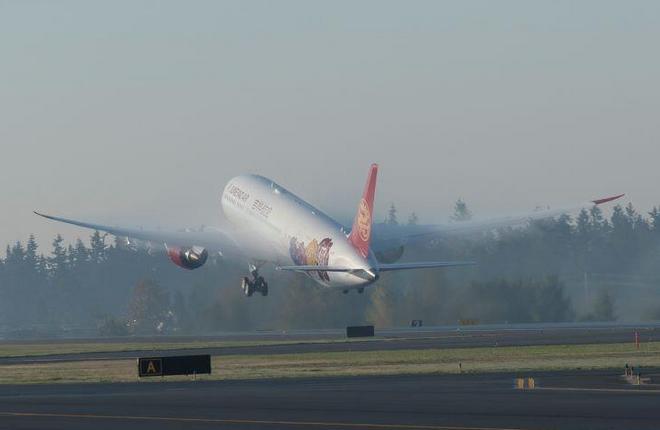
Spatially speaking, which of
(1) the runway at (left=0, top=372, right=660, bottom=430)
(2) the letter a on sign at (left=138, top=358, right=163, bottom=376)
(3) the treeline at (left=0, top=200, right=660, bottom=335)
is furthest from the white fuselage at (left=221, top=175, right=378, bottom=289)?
(1) the runway at (left=0, top=372, right=660, bottom=430)

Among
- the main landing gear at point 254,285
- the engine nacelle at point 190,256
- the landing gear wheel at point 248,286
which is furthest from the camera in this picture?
the engine nacelle at point 190,256

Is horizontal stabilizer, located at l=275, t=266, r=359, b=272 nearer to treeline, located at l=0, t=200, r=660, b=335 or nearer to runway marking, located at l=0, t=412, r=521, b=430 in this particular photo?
treeline, located at l=0, t=200, r=660, b=335

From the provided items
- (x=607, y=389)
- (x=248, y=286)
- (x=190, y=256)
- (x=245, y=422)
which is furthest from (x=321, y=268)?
(x=245, y=422)

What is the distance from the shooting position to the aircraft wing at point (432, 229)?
115375mm

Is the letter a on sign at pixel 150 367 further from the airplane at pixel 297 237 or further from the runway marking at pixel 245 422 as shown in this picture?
the airplane at pixel 297 237

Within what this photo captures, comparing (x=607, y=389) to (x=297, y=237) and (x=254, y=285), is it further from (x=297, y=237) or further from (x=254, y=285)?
(x=254, y=285)

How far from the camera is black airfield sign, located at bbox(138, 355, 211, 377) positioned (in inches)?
2404

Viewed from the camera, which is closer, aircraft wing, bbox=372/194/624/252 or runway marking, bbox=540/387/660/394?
runway marking, bbox=540/387/660/394

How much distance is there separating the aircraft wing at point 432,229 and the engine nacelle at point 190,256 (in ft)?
44.8

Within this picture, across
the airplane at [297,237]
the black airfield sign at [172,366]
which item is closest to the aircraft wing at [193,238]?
the airplane at [297,237]

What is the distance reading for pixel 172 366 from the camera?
61688 mm

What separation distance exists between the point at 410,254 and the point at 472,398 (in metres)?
113

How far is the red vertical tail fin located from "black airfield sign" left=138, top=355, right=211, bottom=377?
35.9 metres

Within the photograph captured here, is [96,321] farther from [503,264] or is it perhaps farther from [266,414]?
[266,414]
